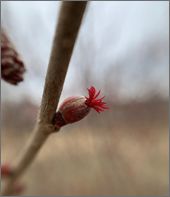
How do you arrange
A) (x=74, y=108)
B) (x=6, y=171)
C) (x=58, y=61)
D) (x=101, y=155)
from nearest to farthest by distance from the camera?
(x=58, y=61) < (x=74, y=108) < (x=6, y=171) < (x=101, y=155)

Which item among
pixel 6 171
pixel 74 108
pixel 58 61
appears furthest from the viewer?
pixel 6 171

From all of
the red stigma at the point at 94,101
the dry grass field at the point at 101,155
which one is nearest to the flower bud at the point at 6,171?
the red stigma at the point at 94,101

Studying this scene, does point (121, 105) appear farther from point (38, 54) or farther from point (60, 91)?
point (60, 91)

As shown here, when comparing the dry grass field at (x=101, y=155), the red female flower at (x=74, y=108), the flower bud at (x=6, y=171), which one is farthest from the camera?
the dry grass field at (x=101, y=155)

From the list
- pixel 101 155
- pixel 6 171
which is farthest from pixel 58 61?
pixel 101 155

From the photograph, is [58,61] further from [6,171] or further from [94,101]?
[6,171]

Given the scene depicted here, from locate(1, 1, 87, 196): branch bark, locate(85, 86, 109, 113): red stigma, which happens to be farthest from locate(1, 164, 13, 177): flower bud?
locate(85, 86, 109, 113): red stigma

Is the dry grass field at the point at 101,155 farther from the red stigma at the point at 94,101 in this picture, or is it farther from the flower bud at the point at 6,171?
the red stigma at the point at 94,101
